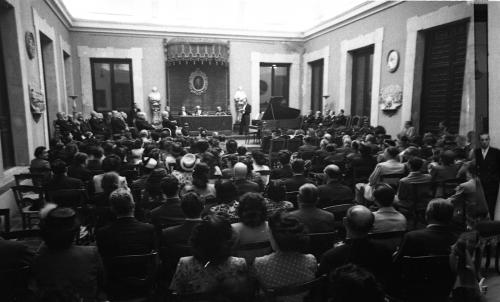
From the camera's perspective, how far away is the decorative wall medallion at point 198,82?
14125 millimetres

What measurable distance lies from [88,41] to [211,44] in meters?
4.19

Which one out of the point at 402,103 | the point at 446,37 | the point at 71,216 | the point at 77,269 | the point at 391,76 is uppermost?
the point at 446,37

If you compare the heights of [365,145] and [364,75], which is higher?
[364,75]

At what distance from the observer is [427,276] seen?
195 centimetres

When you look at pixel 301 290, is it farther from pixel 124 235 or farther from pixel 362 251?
pixel 124 235

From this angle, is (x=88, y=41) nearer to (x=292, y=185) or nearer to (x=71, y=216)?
(x=292, y=185)

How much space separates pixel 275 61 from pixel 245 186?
38.7 feet

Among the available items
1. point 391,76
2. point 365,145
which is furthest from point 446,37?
point 365,145

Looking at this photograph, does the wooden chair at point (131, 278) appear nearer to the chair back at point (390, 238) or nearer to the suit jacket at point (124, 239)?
the suit jacket at point (124, 239)

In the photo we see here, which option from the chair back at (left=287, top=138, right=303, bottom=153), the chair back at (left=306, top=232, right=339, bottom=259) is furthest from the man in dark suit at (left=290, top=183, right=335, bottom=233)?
the chair back at (left=287, top=138, right=303, bottom=153)

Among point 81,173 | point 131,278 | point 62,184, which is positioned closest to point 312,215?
point 131,278

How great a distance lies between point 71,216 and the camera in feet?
6.42

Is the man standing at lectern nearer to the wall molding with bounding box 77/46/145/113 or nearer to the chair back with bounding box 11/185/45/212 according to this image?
the wall molding with bounding box 77/46/145/113

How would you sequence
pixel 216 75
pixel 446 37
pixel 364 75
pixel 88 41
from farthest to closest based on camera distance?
pixel 216 75
pixel 88 41
pixel 364 75
pixel 446 37
